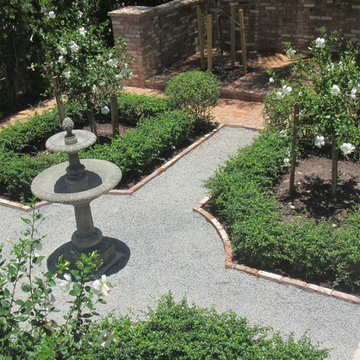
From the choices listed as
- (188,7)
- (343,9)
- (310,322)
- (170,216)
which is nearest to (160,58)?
(188,7)

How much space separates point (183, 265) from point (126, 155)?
2522 millimetres

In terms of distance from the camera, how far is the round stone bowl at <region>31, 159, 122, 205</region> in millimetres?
5949

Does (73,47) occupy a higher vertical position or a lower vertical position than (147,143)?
higher

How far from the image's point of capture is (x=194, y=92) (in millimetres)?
9844

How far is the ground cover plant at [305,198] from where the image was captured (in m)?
6.03

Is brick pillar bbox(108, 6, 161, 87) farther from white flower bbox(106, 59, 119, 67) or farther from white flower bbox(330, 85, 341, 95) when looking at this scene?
white flower bbox(330, 85, 341, 95)

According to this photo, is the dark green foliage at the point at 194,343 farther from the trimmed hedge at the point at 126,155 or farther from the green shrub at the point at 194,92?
the green shrub at the point at 194,92

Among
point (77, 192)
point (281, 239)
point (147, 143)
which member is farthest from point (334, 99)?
point (77, 192)

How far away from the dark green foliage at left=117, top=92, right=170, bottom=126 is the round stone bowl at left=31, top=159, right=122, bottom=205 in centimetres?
357

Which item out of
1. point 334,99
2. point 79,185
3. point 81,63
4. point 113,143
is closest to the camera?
point 79,185

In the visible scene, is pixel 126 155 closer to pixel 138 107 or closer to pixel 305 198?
pixel 138 107

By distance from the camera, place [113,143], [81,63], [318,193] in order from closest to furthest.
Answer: [318,193], [113,143], [81,63]

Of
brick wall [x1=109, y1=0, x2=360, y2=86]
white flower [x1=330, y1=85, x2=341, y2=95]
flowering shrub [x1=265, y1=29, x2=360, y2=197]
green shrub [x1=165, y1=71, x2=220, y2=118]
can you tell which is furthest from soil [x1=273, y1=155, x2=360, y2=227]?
brick wall [x1=109, y1=0, x2=360, y2=86]

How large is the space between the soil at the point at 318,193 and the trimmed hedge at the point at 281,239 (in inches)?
8.4
